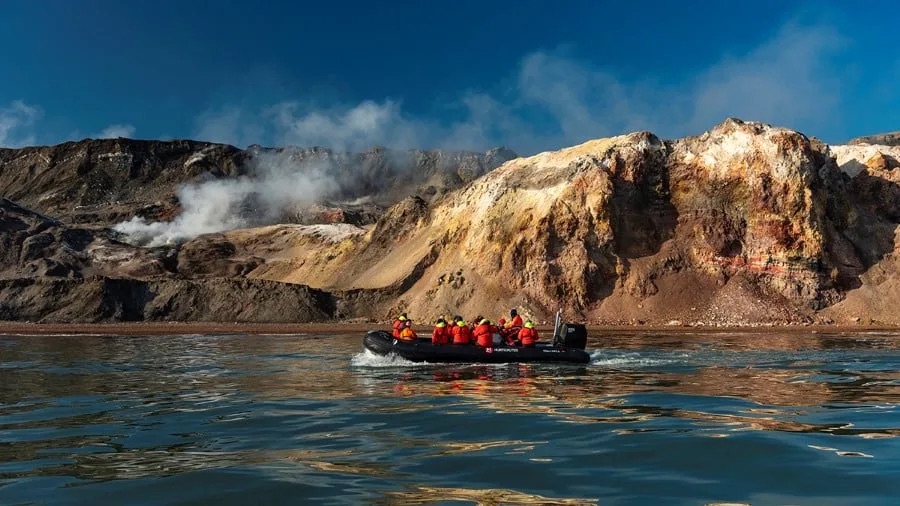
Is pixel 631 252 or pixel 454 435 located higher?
pixel 631 252

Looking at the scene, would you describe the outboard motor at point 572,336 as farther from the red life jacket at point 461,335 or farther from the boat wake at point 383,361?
the boat wake at point 383,361

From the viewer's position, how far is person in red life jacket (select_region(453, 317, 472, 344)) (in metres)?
27.8

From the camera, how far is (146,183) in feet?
511

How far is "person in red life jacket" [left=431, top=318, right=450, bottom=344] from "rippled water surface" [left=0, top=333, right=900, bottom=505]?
8.80 feet

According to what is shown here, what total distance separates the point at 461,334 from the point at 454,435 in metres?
15.7

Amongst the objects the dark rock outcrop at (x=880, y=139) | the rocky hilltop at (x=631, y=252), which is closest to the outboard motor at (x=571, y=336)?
the rocky hilltop at (x=631, y=252)

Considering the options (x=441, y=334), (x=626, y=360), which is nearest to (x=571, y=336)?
A: (x=626, y=360)

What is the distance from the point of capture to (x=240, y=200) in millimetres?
137875

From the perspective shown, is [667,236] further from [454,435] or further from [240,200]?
[240,200]

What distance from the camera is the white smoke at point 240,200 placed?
405ft

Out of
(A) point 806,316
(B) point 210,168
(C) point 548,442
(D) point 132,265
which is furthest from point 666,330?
(B) point 210,168

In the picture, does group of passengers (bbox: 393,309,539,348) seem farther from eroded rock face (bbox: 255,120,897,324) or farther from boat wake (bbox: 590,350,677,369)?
eroded rock face (bbox: 255,120,897,324)

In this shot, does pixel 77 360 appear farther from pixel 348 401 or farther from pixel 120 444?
pixel 120 444

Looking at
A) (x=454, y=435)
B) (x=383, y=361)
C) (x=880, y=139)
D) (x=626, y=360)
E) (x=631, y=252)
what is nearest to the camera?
(x=454, y=435)
